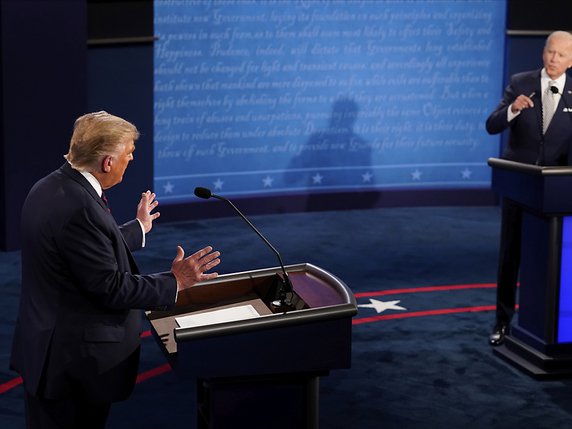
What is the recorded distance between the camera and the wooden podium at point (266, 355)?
3.44m

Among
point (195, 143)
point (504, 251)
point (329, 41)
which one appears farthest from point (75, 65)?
point (504, 251)

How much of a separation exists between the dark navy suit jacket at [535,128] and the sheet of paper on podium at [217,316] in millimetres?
2845

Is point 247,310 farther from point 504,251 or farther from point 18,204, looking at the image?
point 18,204

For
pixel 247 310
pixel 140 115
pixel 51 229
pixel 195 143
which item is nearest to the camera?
pixel 51 229

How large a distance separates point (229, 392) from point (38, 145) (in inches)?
217

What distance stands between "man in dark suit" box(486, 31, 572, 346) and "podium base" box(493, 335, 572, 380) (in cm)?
26

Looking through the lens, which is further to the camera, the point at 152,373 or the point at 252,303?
the point at 152,373

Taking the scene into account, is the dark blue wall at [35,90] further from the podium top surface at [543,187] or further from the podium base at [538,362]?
the podium base at [538,362]

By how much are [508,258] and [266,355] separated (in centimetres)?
313

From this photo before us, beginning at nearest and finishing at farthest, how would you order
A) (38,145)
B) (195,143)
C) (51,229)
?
(51,229)
(38,145)
(195,143)

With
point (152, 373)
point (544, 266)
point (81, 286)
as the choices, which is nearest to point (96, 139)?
point (81, 286)

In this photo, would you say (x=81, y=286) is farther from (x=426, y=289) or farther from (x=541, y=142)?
(x=426, y=289)

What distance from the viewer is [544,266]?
229 inches

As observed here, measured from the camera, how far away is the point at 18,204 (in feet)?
28.6
